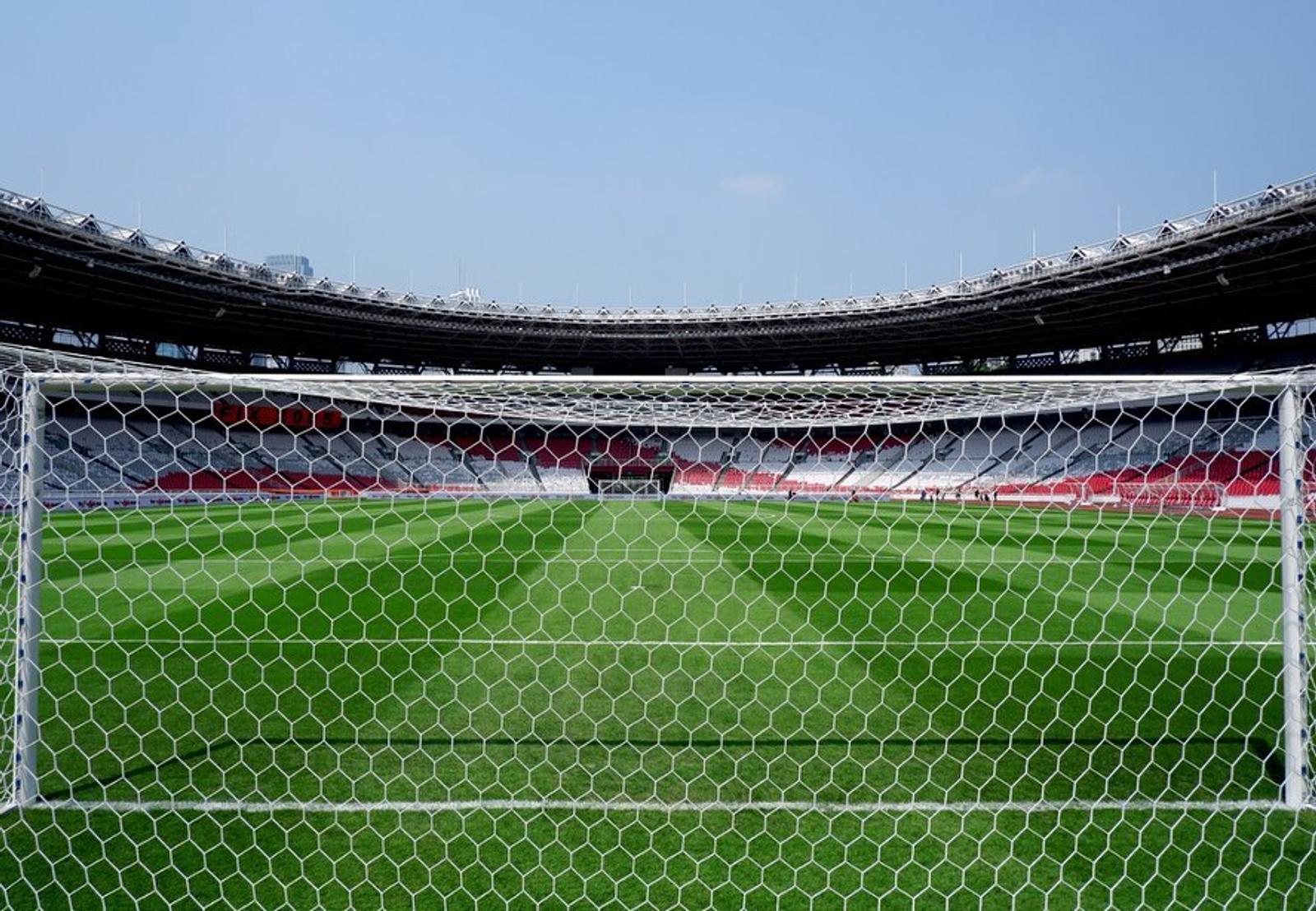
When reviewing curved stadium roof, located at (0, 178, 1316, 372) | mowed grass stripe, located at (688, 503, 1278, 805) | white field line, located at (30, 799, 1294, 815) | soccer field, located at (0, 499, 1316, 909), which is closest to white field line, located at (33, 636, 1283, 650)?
soccer field, located at (0, 499, 1316, 909)

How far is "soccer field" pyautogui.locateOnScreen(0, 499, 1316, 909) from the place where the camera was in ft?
7.88

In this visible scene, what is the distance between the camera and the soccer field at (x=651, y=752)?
240 centimetres

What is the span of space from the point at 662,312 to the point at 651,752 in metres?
27.3

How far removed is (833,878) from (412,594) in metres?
5.76

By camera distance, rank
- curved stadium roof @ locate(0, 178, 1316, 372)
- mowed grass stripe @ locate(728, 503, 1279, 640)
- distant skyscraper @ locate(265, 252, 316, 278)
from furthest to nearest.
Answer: distant skyscraper @ locate(265, 252, 316, 278)
curved stadium roof @ locate(0, 178, 1316, 372)
mowed grass stripe @ locate(728, 503, 1279, 640)

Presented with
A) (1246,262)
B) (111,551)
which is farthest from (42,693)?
(1246,262)

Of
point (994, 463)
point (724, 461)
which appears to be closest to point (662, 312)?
point (724, 461)

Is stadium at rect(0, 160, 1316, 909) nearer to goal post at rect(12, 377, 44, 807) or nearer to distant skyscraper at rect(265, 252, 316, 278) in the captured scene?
goal post at rect(12, 377, 44, 807)

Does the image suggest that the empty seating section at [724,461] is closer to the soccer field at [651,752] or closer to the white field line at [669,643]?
the soccer field at [651,752]

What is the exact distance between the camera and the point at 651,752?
11.2 ft

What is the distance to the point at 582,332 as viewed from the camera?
101 ft

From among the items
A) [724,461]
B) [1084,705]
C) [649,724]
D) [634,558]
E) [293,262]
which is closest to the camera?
[649,724]

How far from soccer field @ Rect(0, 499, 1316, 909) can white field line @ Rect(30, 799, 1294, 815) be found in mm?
14

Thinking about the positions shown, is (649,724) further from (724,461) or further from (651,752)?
(724,461)
